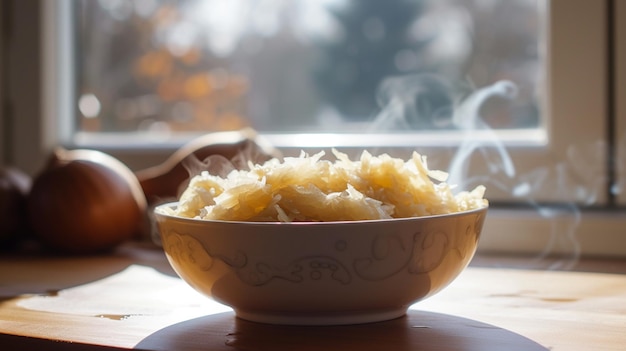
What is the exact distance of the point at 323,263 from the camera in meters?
0.54

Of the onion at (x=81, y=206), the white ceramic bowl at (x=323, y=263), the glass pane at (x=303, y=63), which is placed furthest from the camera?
the glass pane at (x=303, y=63)

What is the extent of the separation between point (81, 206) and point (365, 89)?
43cm

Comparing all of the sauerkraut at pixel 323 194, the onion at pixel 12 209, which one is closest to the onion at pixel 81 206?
the onion at pixel 12 209

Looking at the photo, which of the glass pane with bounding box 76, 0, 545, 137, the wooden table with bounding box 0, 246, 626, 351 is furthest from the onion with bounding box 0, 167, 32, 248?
the glass pane with bounding box 76, 0, 545, 137

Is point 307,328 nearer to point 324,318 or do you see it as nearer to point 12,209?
point 324,318

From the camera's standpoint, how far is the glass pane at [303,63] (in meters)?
1.05

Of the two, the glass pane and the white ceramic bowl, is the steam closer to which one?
the glass pane

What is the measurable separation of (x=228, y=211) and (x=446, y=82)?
56 cm

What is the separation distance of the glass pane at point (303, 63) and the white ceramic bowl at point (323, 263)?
1.62ft

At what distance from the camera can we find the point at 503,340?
546 mm

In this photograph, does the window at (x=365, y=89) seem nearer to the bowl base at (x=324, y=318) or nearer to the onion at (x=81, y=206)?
the onion at (x=81, y=206)

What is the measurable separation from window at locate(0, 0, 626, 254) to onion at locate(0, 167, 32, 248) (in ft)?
Result: 0.74

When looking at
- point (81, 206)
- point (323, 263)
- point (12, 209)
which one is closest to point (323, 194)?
point (323, 263)

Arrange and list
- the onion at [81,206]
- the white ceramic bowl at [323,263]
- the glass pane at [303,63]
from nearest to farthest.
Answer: the white ceramic bowl at [323,263] < the onion at [81,206] < the glass pane at [303,63]
